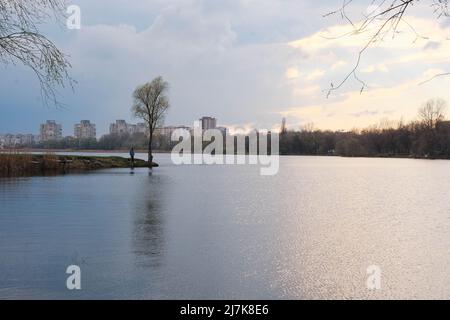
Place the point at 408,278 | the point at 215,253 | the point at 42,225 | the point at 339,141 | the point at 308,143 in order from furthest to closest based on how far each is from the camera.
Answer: the point at 308,143, the point at 339,141, the point at 42,225, the point at 215,253, the point at 408,278

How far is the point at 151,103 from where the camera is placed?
4781 cm

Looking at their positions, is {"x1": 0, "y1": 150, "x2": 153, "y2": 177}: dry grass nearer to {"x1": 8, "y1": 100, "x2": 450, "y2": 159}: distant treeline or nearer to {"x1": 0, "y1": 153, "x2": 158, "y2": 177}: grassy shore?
{"x1": 0, "y1": 153, "x2": 158, "y2": 177}: grassy shore

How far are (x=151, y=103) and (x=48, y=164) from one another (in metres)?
15.4

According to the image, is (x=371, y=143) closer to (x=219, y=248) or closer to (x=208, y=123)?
(x=208, y=123)

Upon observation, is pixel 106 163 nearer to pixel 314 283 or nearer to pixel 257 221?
pixel 257 221

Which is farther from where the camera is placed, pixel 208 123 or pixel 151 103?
pixel 208 123

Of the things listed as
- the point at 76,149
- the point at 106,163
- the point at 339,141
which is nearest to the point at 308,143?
the point at 339,141

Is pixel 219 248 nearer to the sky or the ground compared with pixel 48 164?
nearer to the ground

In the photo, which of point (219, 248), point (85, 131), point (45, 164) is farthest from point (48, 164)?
point (85, 131)

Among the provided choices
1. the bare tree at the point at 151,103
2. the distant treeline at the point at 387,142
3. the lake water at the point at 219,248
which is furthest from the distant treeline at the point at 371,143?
Result: the lake water at the point at 219,248

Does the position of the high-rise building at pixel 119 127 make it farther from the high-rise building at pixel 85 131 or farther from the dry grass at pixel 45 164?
the dry grass at pixel 45 164

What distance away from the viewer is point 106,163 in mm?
42812
